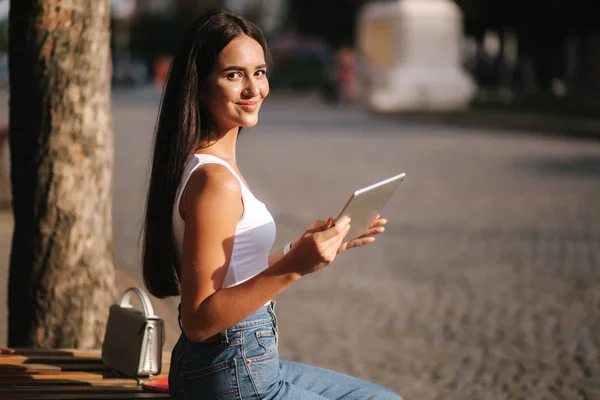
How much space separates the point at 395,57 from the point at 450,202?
2224 centimetres

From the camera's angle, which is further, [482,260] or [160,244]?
[482,260]

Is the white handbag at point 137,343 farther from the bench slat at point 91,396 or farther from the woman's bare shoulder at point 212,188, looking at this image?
the woman's bare shoulder at point 212,188

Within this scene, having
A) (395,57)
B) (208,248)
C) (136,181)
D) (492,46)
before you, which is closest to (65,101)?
(208,248)

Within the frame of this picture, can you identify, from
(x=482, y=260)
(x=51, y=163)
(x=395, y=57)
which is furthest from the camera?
(x=395, y=57)

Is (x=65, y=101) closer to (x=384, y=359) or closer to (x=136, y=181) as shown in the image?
(x=384, y=359)

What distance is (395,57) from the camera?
33.6 m

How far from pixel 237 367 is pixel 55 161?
1934mm

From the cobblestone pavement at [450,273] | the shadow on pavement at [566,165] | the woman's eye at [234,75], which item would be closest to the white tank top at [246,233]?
the woman's eye at [234,75]

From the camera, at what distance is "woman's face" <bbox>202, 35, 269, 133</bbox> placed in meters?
2.85

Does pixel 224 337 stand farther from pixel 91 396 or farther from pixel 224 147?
pixel 91 396

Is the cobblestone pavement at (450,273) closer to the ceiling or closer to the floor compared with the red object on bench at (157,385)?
closer to the floor

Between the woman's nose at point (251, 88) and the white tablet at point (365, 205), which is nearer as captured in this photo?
the white tablet at point (365, 205)

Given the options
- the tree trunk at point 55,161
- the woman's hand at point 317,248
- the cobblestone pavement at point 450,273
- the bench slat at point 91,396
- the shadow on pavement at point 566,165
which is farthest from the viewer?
the shadow on pavement at point 566,165

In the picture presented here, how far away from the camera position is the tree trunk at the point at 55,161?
4.34 metres
